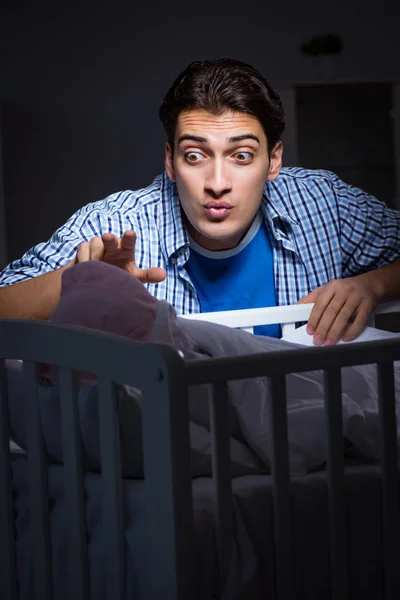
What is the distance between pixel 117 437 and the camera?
2.85 feet

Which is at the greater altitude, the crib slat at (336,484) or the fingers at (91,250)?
the fingers at (91,250)

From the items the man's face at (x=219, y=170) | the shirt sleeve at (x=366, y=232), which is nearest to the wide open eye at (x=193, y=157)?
→ the man's face at (x=219, y=170)

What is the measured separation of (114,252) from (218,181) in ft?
1.47

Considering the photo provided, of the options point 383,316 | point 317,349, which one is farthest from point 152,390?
point 383,316

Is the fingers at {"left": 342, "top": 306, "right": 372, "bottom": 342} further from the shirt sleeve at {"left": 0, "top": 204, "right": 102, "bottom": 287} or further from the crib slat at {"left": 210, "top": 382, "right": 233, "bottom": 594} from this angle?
the crib slat at {"left": 210, "top": 382, "right": 233, "bottom": 594}

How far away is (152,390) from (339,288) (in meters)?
0.89

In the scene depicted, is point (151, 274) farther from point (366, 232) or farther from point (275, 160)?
point (366, 232)

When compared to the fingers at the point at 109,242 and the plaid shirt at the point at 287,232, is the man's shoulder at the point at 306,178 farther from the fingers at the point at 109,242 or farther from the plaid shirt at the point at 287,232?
the fingers at the point at 109,242

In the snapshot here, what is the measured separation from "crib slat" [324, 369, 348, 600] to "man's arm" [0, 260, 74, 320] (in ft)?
2.58

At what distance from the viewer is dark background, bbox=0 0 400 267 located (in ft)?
11.1

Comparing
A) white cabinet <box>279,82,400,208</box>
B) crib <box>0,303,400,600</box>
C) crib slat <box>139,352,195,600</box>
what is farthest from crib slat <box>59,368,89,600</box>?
white cabinet <box>279,82,400,208</box>

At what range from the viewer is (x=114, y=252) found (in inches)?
54.1

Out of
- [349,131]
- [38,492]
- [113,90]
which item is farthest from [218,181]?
[113,90]

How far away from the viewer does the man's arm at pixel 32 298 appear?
156 centimetres
